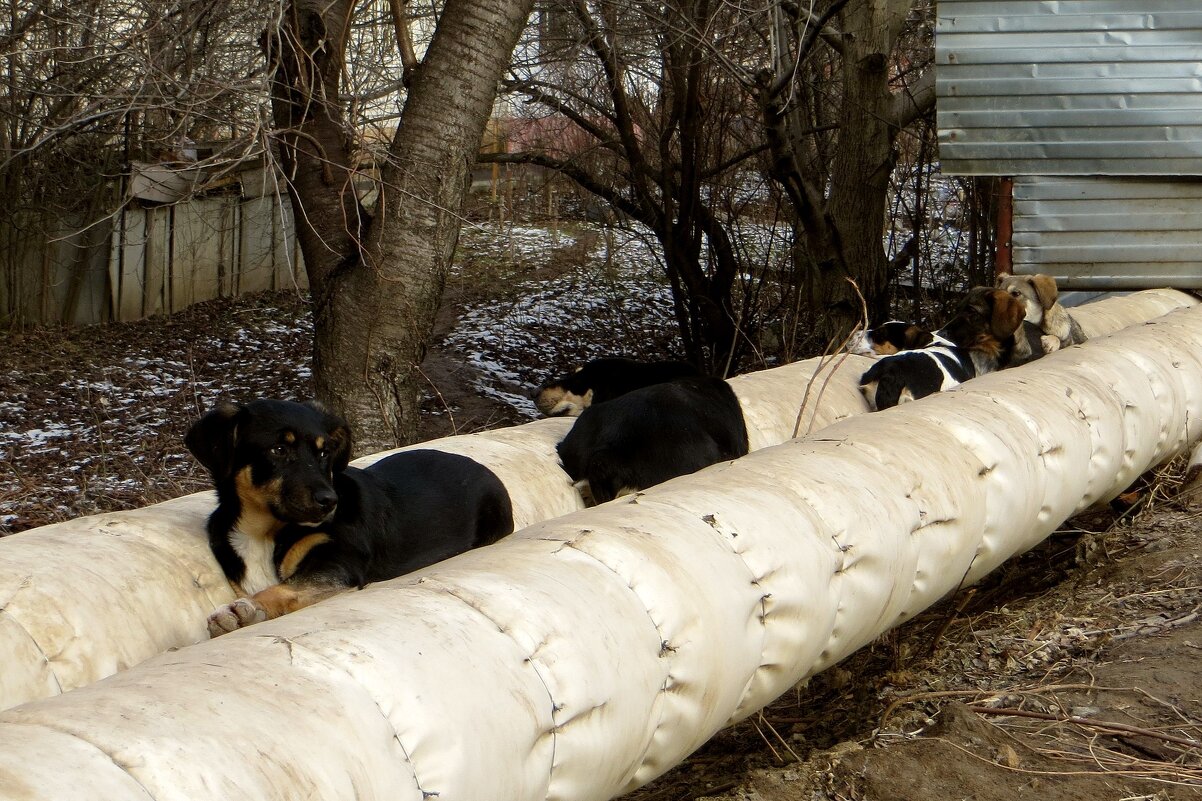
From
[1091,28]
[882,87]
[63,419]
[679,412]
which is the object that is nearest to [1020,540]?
[679,412]

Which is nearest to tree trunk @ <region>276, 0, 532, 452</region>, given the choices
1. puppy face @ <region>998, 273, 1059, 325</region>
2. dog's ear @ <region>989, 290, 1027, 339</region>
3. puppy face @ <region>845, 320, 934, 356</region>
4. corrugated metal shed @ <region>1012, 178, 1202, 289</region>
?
puppy face @ <region>845, 320, 934, 356</region>

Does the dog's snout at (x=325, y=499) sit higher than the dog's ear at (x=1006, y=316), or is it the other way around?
the dog's ear at (x=1006, y=316)

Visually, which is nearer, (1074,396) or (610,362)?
(1074,396)

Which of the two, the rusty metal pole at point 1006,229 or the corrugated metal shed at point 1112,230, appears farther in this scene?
the rusty metal pole at point 1006,229

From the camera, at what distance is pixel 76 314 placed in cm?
1606

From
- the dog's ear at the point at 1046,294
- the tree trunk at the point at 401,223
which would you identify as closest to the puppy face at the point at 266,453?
the tree trunk at the point at 401,223

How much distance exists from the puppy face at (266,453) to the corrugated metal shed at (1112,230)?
375 inches

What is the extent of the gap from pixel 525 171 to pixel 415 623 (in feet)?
59.0

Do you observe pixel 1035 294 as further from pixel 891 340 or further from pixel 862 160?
pixel 862 160

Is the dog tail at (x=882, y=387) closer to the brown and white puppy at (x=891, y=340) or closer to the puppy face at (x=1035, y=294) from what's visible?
the brown and white puppy at (x=891, y=340)

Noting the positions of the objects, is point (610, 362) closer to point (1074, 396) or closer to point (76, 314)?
point (1074, 396)

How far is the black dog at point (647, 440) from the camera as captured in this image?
5594 millimetres

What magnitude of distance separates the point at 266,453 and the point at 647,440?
1.95 metres

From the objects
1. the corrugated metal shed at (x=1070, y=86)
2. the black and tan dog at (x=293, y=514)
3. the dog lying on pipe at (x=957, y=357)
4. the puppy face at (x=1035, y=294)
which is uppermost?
the corrugated metal shed at (x=1070, y=86)
